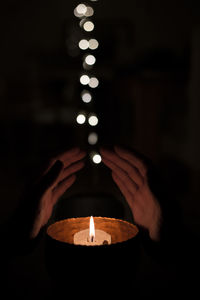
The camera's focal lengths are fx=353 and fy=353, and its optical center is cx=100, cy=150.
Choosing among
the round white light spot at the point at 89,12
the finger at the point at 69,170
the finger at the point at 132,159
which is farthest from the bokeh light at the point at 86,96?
the finger at the point at 132,159

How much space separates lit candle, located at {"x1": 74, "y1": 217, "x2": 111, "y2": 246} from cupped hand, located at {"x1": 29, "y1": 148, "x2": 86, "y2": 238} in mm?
66

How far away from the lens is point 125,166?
64 cm

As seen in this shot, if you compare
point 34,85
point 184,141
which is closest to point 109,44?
point 34,85

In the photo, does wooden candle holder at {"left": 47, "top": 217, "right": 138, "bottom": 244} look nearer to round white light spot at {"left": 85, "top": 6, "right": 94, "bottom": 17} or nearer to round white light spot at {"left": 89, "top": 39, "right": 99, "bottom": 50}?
round white light spot at {"left": 89, "top": 39, "right": 99, "bottom": 50}

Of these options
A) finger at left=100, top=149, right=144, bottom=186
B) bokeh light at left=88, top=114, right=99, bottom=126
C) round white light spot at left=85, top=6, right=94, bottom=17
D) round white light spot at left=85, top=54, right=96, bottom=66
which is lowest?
bokeh light at left=88, top=114, right=99, bottom=126

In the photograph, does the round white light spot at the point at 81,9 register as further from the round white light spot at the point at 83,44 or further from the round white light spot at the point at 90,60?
the round white light spot at the point at 90,60

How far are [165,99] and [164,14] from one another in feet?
6.98

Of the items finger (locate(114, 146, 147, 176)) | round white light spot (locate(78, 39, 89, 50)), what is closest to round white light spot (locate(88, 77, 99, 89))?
round white light spot (locate(78, 39, 89, 50))

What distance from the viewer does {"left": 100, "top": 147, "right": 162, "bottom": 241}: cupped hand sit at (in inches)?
22.2

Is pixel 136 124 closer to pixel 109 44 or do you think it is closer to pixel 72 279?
pixel 109 44

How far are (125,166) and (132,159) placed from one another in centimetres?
5

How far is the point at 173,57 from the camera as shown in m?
2.84

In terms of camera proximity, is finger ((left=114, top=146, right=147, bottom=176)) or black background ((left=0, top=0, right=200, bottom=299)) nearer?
finger ((left=114, top=146, right=147, bottom=176))

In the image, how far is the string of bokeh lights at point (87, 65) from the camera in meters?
2.92
